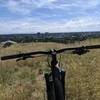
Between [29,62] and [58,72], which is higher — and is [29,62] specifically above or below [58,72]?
below

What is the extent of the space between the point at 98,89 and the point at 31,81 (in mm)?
3840

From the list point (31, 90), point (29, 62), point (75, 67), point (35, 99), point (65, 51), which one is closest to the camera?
point (65, 51)

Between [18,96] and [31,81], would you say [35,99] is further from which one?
[31,81]

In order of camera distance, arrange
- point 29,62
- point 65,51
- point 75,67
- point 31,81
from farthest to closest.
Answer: point 29,62 → point 31,81 → point 75,67 → point 65,51

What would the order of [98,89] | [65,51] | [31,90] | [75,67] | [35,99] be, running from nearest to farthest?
[65,51]
[98,89]
[35,99]
[31,90]
[75,67]

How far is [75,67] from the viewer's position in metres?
9.70

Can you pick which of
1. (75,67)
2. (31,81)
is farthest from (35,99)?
(31,81)

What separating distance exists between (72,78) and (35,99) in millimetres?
1039

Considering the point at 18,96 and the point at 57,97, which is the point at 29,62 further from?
the point at 57,97

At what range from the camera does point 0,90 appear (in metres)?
8.18

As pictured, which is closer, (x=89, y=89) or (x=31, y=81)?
(x=89, y=89)

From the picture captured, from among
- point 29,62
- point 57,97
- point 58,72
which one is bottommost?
point 29,62

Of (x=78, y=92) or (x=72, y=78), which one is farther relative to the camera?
(x=72, y=78)

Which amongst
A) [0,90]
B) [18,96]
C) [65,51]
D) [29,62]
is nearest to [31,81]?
[0,90]
